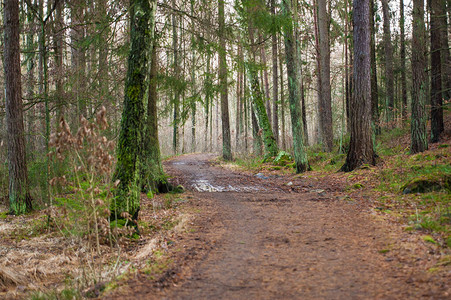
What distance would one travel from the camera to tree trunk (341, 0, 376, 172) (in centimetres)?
1057

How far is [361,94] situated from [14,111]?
1001cm

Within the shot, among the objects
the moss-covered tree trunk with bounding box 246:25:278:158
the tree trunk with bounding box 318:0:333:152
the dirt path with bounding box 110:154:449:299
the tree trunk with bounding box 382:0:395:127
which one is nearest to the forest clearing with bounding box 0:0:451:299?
the dirt path with bounding box 110:154:449:299

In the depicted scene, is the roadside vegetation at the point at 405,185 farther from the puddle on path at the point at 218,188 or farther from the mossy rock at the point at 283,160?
the puddle on path at the point at 218,188

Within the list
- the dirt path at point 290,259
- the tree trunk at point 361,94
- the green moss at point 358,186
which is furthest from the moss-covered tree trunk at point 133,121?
the tree trunk at point 361,94

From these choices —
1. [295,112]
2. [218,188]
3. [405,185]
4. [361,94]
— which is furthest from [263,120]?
[405,185]

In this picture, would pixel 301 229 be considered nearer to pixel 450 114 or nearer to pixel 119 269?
pixel 119 269

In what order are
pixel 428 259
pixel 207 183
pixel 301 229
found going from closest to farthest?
1. pixel 428 259
2. pixel 301 229
3. pixel 207 183

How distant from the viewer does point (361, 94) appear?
10672mm

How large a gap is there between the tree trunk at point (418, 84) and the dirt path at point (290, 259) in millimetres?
5984

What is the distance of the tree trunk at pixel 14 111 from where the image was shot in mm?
8312

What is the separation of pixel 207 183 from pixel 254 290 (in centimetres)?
788

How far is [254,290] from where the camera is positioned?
341cm

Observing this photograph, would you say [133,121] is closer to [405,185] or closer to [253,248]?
[253,248]

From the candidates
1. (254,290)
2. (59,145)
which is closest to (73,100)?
(59,145)
